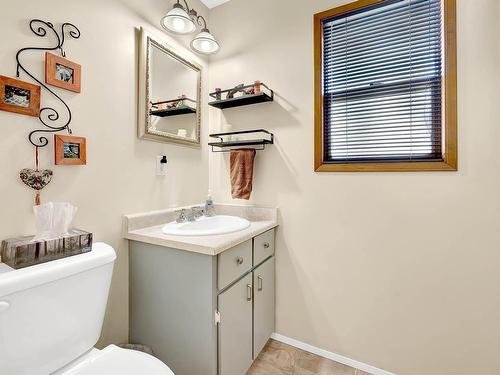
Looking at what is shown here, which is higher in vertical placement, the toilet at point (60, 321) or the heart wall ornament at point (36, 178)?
the heart wall ornament at point (36, 178)

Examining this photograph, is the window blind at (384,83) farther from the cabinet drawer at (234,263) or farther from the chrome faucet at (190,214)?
the chrome faucet at (190,214)

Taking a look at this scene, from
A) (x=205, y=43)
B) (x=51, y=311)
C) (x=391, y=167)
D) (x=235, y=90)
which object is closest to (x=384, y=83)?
(x=391, y=167)

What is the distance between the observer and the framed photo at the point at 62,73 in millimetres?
1057

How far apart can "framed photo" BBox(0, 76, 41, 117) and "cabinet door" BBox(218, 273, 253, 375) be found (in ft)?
3.82

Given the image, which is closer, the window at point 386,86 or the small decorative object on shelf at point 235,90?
the window at point 386,86

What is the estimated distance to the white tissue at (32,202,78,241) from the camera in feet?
3.16

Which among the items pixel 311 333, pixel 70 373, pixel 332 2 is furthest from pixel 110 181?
pixel 332 2

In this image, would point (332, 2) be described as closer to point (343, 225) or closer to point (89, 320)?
point (343, 225)

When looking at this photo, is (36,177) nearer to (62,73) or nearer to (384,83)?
(62,73)

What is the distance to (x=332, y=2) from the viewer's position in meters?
1.59

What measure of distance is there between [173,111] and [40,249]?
1098 millimetres

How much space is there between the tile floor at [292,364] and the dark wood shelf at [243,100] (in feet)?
5.74

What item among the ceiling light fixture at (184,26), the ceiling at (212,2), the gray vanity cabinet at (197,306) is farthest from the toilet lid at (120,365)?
the ceiling at (212,2)

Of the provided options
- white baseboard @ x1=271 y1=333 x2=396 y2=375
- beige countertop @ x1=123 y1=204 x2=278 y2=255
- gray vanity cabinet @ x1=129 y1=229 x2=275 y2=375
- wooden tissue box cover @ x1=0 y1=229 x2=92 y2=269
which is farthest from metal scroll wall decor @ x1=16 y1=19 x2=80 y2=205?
white baseboard @ x1=271 y1=333 x2=396 y2=375
